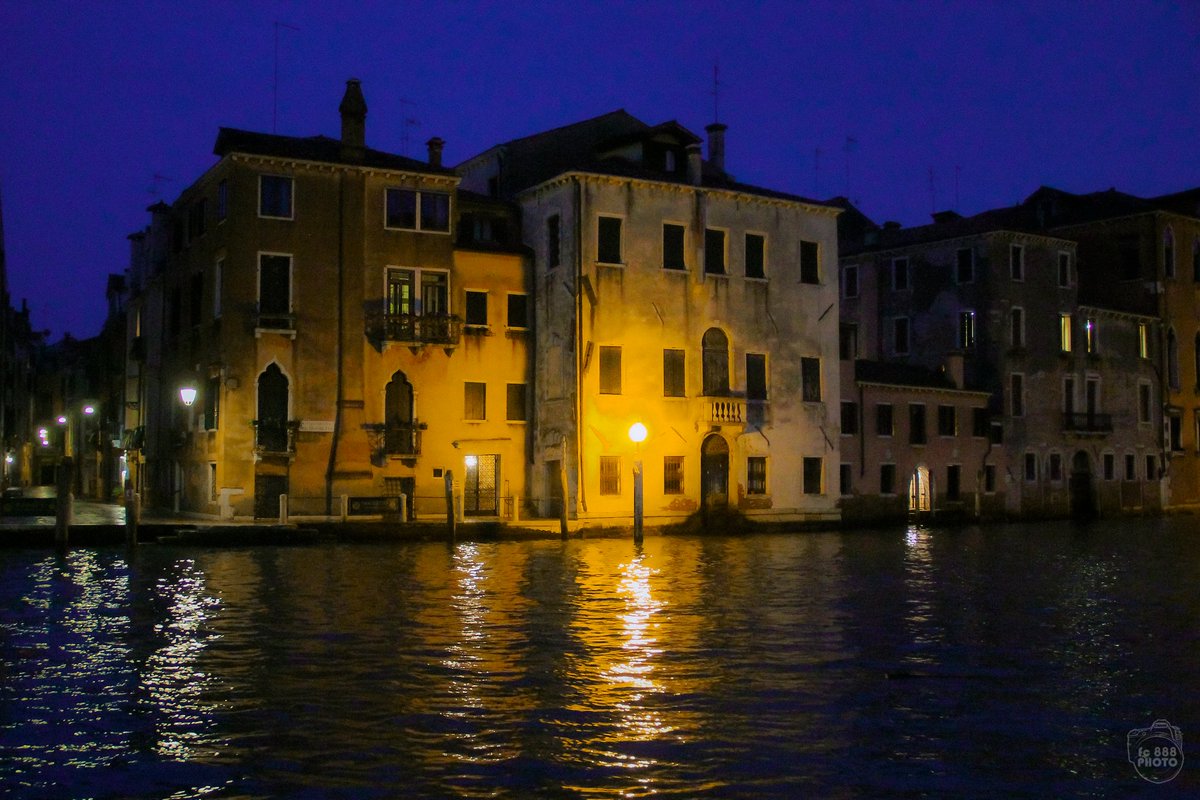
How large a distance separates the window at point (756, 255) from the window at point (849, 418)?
638 centimetres

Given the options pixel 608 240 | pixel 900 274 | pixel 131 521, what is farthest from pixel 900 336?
pixel 131 521

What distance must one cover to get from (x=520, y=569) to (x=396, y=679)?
40.0ft

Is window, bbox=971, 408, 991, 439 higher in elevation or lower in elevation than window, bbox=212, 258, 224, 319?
lower

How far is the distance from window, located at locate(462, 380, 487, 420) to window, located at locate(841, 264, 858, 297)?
73.1ft

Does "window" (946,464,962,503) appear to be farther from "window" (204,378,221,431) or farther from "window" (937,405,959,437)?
"window" (204,378,221,431)

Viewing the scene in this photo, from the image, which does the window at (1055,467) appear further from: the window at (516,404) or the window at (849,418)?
the window at (516,404)

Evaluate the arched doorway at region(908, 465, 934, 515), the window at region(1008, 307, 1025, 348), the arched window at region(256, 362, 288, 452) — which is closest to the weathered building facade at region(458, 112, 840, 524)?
the arched doorway at region(908, 465, 934, 515)

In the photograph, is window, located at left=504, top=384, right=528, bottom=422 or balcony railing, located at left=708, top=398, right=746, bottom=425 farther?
balcony railing, located at left=708, top=398, right=746, bottom=425

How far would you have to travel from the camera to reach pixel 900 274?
5128 cm

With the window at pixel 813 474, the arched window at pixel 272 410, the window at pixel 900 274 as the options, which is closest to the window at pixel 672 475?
the window at pixel 813 474

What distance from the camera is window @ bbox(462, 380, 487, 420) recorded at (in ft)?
118

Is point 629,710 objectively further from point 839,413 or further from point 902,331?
point 902,331

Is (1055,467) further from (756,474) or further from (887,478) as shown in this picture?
(756,474)

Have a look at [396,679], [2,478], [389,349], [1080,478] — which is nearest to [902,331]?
[1080,478]
